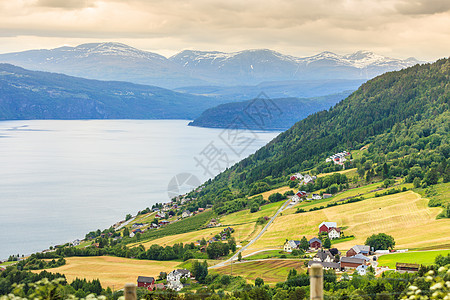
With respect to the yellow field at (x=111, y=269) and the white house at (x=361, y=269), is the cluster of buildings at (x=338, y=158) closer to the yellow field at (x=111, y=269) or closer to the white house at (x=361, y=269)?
the yellow field at (x=111, y=269)

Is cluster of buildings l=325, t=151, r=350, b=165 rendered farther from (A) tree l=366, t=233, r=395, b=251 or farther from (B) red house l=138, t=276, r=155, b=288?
(B) red house l=138, t=276, r=155, b=288

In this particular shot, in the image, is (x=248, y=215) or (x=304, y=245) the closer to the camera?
(x=304, y=245)

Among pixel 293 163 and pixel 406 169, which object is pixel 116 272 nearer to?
pixel 406 169

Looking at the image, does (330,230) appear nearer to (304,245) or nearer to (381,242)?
(304,245)

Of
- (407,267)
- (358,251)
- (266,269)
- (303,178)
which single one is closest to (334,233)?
(358,251)

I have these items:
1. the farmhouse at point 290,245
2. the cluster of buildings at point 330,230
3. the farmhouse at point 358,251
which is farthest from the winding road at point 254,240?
the farmhouse at point 358,251

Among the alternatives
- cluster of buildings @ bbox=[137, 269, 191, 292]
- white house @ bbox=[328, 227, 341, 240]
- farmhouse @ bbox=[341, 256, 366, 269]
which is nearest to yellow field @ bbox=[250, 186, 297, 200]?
white house @ bbox=[328, 227, 341, 240]

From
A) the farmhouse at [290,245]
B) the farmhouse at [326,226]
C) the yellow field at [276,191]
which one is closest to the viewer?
the farmhouse at [290,245]
